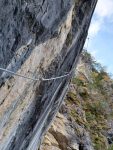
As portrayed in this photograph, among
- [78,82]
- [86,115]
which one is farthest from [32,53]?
[78,82]

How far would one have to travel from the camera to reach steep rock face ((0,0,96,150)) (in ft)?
17.9

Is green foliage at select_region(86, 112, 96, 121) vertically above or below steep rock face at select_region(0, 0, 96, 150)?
above

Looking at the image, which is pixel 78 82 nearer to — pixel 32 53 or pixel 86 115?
pixel 86 115

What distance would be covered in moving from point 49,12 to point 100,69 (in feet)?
71.9

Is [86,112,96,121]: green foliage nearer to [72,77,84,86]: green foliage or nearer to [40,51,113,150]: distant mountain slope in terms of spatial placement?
[40,51,113,150]: distant mountain slope

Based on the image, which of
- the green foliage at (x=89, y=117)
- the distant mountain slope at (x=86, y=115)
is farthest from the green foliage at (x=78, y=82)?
the green foliage at (x=89, y=117)

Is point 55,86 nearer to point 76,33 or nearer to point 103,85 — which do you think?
point 76,33

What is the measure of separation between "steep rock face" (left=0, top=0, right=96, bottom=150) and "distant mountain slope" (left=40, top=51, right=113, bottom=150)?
677 cm

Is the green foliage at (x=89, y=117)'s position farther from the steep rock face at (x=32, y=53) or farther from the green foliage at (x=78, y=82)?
the steep rock face at (x=32, y=53)

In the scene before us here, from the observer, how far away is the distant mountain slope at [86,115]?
16.6 m

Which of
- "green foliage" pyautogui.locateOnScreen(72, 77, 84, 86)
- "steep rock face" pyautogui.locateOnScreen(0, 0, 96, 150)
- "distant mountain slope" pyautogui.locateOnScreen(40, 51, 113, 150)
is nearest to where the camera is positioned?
"steep rock face" pyautogui.locateOnScreen(0, 0, 96, 150)

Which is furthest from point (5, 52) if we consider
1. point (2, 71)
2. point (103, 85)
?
point (103, 85)

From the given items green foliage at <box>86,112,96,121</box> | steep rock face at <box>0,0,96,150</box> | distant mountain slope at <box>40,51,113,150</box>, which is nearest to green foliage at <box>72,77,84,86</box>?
distant mountain slope at <box>40,51,113,150</box>

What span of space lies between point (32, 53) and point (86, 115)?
14951 millimetres
